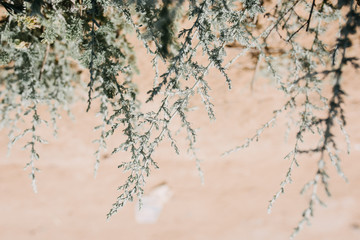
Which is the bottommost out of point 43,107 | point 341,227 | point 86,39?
point 341,227

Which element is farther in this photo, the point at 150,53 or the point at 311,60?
the point at 311,60

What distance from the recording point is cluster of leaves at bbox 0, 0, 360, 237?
1387 millimetres

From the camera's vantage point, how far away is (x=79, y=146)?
308 centimetres

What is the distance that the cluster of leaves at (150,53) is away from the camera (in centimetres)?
139

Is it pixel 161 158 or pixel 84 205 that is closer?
pixel 161 158

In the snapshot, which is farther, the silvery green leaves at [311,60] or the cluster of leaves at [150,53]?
the silvery green leaves at [311,60]

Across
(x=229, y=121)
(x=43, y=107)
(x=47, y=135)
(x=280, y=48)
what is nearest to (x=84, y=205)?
A: (x=47, y=135)

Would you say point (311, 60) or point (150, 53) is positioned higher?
point (311, 60)

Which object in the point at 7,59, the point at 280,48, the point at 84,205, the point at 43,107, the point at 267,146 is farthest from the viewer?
the point at 84,205

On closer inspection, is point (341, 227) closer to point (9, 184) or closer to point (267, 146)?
point (267, 146)

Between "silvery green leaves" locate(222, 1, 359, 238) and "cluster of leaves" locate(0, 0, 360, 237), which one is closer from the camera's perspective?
"cluster of leaves" locate(0, 0, 360, 237)

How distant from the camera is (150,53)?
1.52 m

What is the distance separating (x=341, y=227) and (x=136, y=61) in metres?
3.76

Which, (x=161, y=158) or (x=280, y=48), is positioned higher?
(x=280, y=48)
